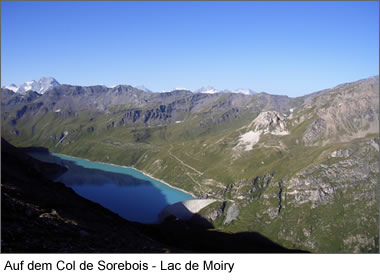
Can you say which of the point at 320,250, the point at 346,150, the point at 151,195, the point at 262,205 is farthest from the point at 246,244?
the point at 346,150

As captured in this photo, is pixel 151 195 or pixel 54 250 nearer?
pixel 54 250

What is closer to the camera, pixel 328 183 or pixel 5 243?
pixel 5 243

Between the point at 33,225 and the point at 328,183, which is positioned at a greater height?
the point at 33,225

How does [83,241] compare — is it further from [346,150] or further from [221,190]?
[346,150]

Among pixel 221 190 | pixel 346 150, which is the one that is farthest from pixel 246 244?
pixel 346 150

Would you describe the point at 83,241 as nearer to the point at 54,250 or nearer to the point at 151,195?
the point at 54,250
